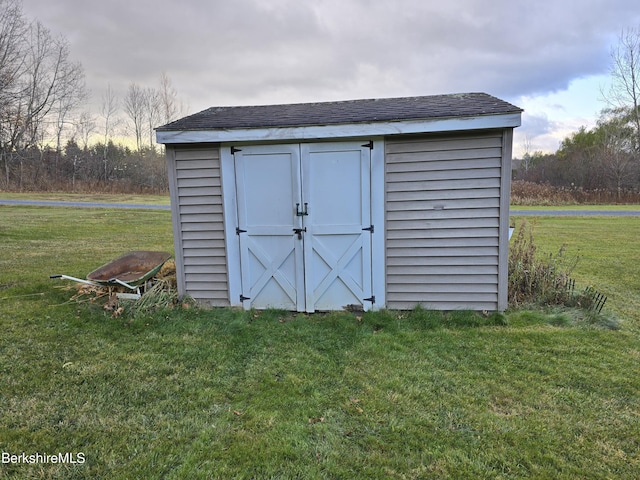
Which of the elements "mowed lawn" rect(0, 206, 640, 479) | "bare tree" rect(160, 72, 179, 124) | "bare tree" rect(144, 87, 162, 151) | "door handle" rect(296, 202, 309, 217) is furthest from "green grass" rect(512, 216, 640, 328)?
"bare tree" rect(144, 87, 162, 151)

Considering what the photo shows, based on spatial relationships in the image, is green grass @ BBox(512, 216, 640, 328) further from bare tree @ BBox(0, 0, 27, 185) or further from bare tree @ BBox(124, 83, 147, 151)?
bare tree @ BBox(124, 83, 147, 151)

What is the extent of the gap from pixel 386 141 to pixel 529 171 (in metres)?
A: 31.5

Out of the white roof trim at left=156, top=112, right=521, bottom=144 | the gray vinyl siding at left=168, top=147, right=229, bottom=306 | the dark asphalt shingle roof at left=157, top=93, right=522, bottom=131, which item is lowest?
the gray vinyl siding at left=168, top=147, right=229, bottom=306

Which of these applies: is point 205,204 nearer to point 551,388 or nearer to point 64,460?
point 64,460

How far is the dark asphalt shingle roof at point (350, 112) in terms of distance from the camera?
13.0ft

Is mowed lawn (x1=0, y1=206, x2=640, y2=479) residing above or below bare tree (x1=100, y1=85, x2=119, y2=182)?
below

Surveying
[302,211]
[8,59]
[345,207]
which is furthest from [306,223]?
[8,59]

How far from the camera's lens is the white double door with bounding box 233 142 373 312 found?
14.1 feet

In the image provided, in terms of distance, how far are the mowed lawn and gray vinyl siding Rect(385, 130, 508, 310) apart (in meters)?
0.31

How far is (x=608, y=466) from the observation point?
2057 mm

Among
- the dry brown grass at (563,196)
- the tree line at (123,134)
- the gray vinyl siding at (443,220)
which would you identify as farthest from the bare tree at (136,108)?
the gray vinyl siding at (443,220)

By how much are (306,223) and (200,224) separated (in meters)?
1.35

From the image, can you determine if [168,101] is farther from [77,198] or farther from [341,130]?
[341,130]

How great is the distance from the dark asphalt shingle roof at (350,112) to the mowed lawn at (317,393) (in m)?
2.22
